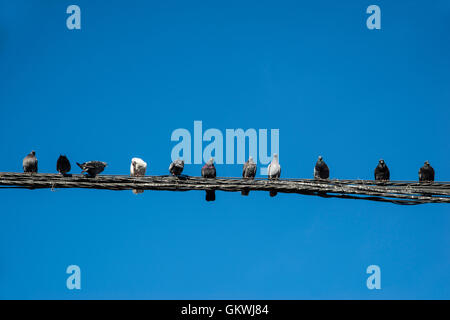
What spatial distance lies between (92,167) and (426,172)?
8545 millimetres

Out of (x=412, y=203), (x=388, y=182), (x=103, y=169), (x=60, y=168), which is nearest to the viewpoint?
(x=412, y=203)

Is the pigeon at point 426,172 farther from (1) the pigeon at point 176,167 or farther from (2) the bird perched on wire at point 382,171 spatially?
(1) the pigeon at point 176,167

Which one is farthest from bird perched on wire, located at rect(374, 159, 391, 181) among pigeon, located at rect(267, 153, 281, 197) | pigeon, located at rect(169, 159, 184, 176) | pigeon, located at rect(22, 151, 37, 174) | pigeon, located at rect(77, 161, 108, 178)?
pigeon, located at rect(22, 151, 37, 174)

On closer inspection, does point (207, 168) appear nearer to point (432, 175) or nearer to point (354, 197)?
point (354, 197)

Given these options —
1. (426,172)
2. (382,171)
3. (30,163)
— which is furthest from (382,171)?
(30,163)

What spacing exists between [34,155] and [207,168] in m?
4.58

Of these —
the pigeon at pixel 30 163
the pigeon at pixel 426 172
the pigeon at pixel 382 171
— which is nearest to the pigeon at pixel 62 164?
the pigeon at pixel 30 163

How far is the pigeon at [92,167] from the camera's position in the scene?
8.16 m

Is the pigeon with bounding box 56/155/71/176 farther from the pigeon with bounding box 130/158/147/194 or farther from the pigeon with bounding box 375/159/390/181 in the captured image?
the pigeon with bounding box 375/159/390/181

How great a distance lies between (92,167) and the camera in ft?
27.1

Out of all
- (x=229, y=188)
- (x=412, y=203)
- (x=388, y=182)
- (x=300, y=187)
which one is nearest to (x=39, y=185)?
(x=229, y=188)

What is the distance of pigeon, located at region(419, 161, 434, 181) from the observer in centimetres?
1091

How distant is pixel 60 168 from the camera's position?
9531 millimetres

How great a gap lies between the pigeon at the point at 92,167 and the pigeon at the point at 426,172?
8261 millimetres
